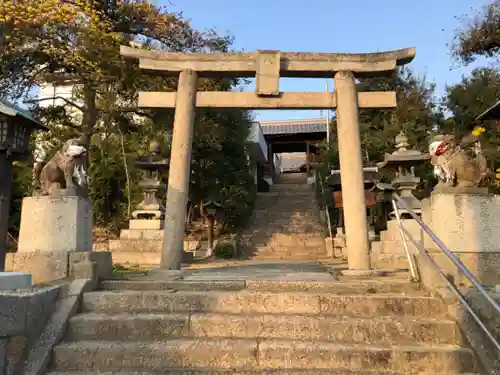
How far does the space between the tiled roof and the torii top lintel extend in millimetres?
20241

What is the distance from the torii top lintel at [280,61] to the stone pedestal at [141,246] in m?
6.32

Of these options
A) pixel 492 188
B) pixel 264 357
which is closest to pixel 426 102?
pixel 492 188

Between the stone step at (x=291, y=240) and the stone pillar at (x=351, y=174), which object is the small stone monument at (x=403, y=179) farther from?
the stone step at (x=291, y=240)

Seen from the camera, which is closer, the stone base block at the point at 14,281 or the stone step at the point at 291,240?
the stone base block at the point at 14,281

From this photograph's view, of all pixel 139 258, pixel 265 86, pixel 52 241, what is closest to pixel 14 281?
pixel 52 241

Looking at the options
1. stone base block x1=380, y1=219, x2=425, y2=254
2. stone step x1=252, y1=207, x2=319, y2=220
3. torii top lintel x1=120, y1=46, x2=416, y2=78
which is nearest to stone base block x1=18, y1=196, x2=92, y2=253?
torii top lintel x1=120, y1=46, x2=416, y2=78

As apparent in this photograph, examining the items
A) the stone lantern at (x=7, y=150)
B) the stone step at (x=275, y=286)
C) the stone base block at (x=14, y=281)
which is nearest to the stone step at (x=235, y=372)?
the stone base block at (x=14, y=281)

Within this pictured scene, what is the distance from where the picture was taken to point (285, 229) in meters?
19.1

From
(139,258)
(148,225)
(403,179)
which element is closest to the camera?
(139,258)

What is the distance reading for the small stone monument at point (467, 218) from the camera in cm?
511

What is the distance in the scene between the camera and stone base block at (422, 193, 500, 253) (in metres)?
5.18

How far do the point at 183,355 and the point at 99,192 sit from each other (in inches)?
631

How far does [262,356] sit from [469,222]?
321cm

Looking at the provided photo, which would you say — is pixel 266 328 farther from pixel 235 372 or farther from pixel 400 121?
pixel 400 121
